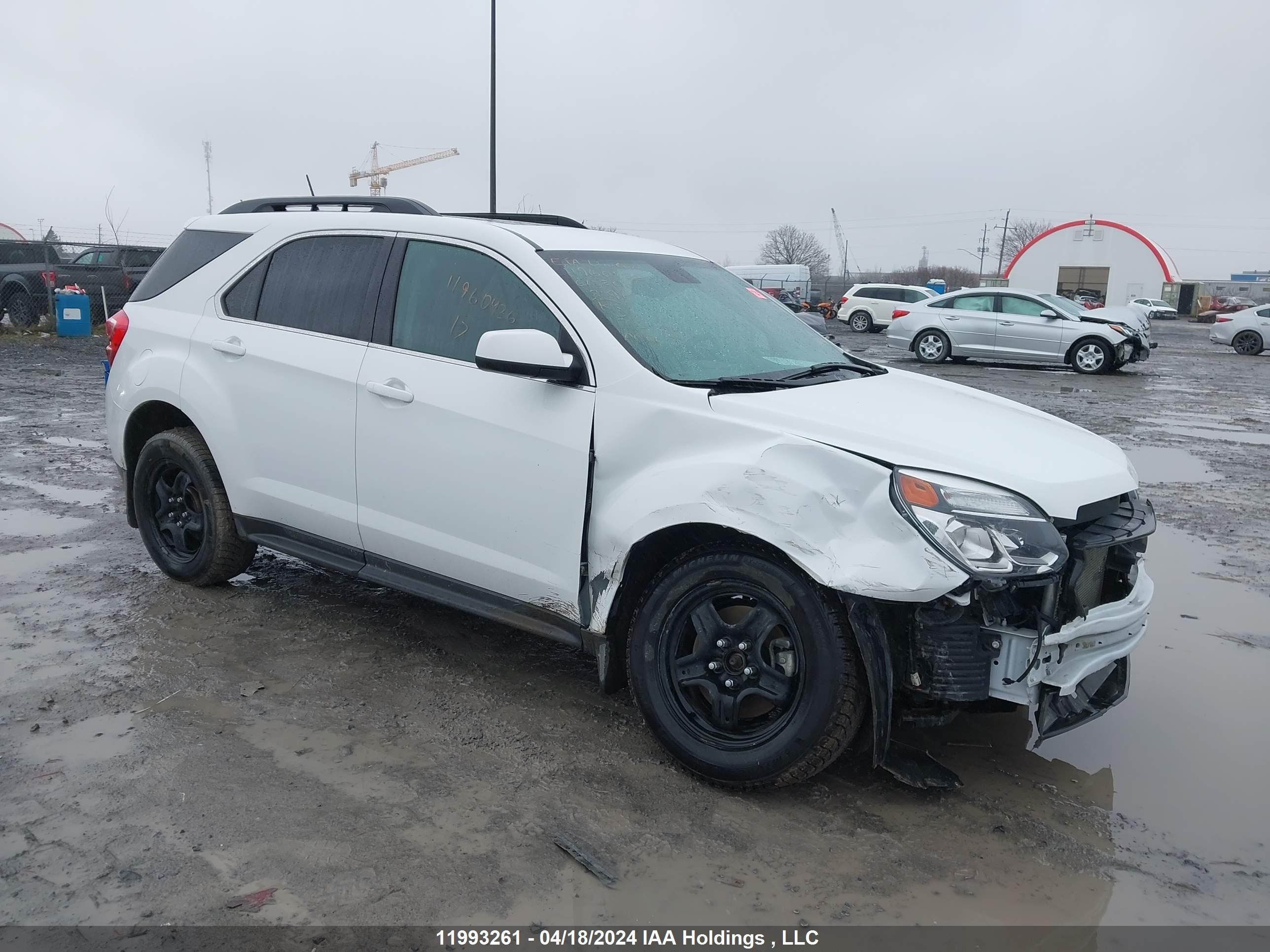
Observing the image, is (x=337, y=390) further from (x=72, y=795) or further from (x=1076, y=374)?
(x=1076, y=374)

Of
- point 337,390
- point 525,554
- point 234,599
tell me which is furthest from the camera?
point 234,599

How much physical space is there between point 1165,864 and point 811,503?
150 cm

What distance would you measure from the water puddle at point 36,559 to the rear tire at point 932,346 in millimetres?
18114

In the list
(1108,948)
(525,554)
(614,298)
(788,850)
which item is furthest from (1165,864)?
(614,298)

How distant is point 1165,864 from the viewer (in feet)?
9.66

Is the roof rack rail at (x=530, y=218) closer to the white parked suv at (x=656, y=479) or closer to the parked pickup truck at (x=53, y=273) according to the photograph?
the white parked suv at (x=656, y=479)

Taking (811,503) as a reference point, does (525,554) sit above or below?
below

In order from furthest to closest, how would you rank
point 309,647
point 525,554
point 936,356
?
point 936,356, point 309,647, point 525,554

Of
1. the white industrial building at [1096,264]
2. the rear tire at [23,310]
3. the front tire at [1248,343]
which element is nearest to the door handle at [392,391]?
the rear tire at [23,310]

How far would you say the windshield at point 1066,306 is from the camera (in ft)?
64.6

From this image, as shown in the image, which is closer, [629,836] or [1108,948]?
[1108,948]

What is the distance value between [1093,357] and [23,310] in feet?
69.8

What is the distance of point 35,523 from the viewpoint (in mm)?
6266

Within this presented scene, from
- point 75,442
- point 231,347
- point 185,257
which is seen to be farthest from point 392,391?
point 75,442
